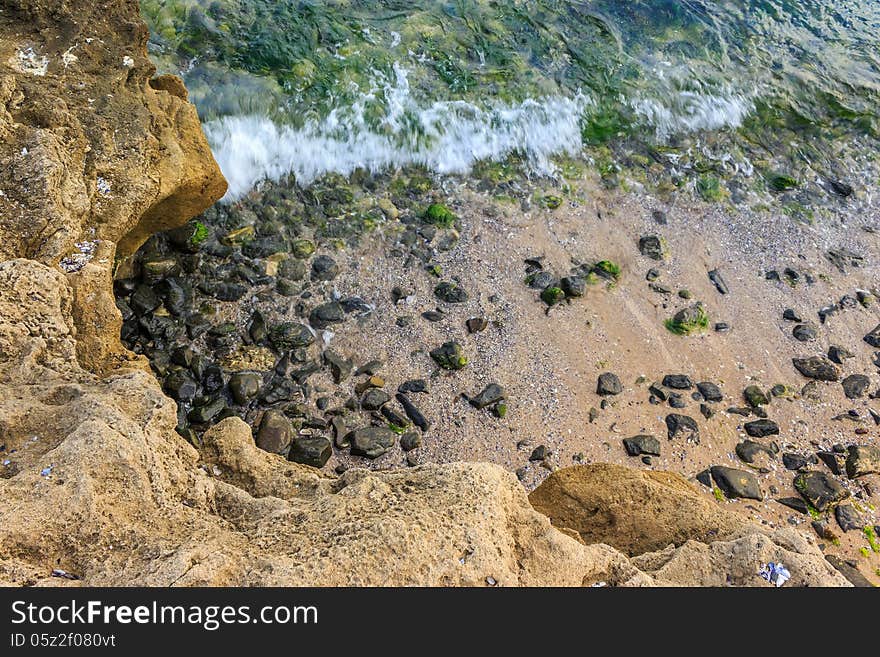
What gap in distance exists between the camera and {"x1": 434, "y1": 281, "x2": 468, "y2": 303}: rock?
596cm

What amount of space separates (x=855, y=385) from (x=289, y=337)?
16.3 feet

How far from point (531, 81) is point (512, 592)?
7.57 m

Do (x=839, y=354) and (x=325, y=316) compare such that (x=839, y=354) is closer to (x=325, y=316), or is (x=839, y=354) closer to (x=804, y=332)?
(x=804, y=332)

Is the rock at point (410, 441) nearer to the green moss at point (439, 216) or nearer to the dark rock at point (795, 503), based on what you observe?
the green moss at point (439, 216)

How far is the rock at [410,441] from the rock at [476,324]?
1.18m

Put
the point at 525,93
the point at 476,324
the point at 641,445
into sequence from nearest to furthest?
the point at 641,445, the point at 476,324, the point at 525,93

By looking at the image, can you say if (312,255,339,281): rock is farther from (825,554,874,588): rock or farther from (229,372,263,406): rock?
(825,554,874,588): rock

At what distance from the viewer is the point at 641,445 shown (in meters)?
5.13

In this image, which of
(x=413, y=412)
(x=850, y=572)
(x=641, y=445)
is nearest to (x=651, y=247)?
(x=641, y=445)

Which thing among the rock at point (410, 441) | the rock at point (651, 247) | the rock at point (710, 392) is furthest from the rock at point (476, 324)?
the rock at point (651, 247)

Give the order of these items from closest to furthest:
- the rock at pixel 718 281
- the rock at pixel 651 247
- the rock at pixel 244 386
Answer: the rock at pixel 244 386 → the rock at pixel 718 281 → the rock at pixel 651 247

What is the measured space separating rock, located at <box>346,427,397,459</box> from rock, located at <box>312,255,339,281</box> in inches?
65.6

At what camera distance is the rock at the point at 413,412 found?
16.6 ft

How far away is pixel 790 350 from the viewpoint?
6.10m
